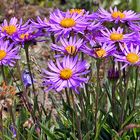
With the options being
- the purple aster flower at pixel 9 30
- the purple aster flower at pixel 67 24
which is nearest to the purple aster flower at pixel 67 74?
the purple aster flower at pixel 67 24

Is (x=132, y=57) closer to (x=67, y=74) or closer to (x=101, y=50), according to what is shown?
(x=101, y=50)

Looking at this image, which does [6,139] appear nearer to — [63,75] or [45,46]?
[63,75]

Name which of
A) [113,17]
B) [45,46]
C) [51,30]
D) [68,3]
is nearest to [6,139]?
[51,30]

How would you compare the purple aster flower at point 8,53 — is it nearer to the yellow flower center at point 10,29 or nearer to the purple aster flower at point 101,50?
the yellow flower center at point 10,29

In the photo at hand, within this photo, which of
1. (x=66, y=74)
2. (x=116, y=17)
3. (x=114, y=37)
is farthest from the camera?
(x=116, y=17)

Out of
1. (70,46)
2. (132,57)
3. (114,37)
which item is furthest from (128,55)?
(70,46)

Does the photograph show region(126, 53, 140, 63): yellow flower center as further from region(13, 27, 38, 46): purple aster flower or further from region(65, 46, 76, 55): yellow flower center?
region(13, 27, 38, 46): purple aster flower
